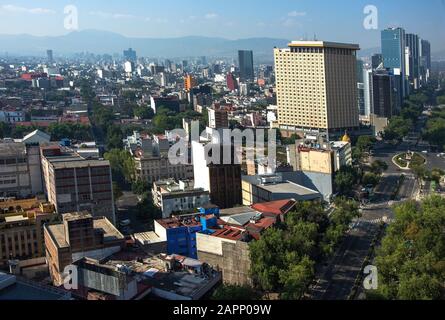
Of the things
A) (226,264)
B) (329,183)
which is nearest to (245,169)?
(329,183)

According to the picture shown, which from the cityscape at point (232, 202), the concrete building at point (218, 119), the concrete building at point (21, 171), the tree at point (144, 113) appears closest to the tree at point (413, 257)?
the cityscape at point (232, 202)

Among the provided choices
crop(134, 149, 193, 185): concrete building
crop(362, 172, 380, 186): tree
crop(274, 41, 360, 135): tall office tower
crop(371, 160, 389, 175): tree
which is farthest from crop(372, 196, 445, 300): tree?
crop(274, 41, 360, 135): tall office tower

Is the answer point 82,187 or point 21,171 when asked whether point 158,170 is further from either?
point 82,187

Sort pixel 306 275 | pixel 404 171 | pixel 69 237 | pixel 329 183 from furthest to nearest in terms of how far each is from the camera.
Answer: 1. pixel 404 171
2. pixel 329 183
3. pixel 69 237
4. pixel 306 275

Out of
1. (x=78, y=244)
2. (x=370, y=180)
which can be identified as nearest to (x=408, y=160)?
(x=370, y=180)

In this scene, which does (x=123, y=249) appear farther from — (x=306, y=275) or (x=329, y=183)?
(x=329, y=183)

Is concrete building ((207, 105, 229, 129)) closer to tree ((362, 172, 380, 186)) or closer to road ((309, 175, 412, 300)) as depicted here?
tree ((362, 172, 380, 186))
